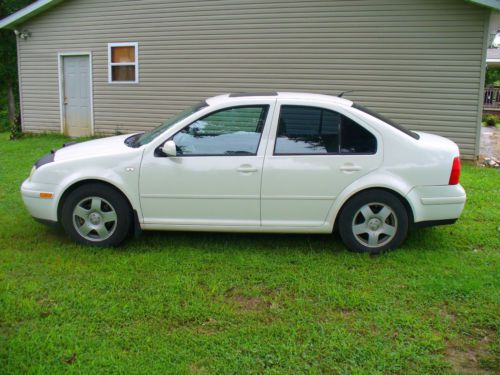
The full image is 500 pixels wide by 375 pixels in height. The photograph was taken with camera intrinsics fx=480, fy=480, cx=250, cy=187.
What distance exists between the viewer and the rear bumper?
4414 mm

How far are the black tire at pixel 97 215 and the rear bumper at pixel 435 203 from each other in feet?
8.78

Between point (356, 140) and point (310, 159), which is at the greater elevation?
point (356, 140)

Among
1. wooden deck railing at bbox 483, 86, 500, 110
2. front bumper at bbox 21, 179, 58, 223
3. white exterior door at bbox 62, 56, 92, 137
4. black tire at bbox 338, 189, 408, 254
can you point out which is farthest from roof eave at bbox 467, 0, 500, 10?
wooden deck railing at bbox 483, 86, 500, 110

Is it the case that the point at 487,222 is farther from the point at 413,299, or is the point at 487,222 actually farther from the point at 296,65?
the point at 296,65

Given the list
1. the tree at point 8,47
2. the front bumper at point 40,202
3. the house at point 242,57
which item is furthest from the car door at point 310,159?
the tree at point 8,47

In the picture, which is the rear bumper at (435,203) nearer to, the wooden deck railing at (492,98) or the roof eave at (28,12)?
the roof eave at (28,12)

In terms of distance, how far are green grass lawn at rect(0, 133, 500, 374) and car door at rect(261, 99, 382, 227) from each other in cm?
46

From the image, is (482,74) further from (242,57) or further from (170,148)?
(170,148)

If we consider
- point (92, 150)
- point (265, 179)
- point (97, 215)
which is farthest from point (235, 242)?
point (92, 150)

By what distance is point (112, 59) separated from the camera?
41.3ft

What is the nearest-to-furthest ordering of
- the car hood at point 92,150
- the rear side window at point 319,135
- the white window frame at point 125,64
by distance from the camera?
the rear side window at point 319,135, the car hood at point 92,150, the white window frame at point 125,64

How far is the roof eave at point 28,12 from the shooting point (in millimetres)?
12398

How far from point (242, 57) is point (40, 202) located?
7567mm

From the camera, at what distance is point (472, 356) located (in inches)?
117
